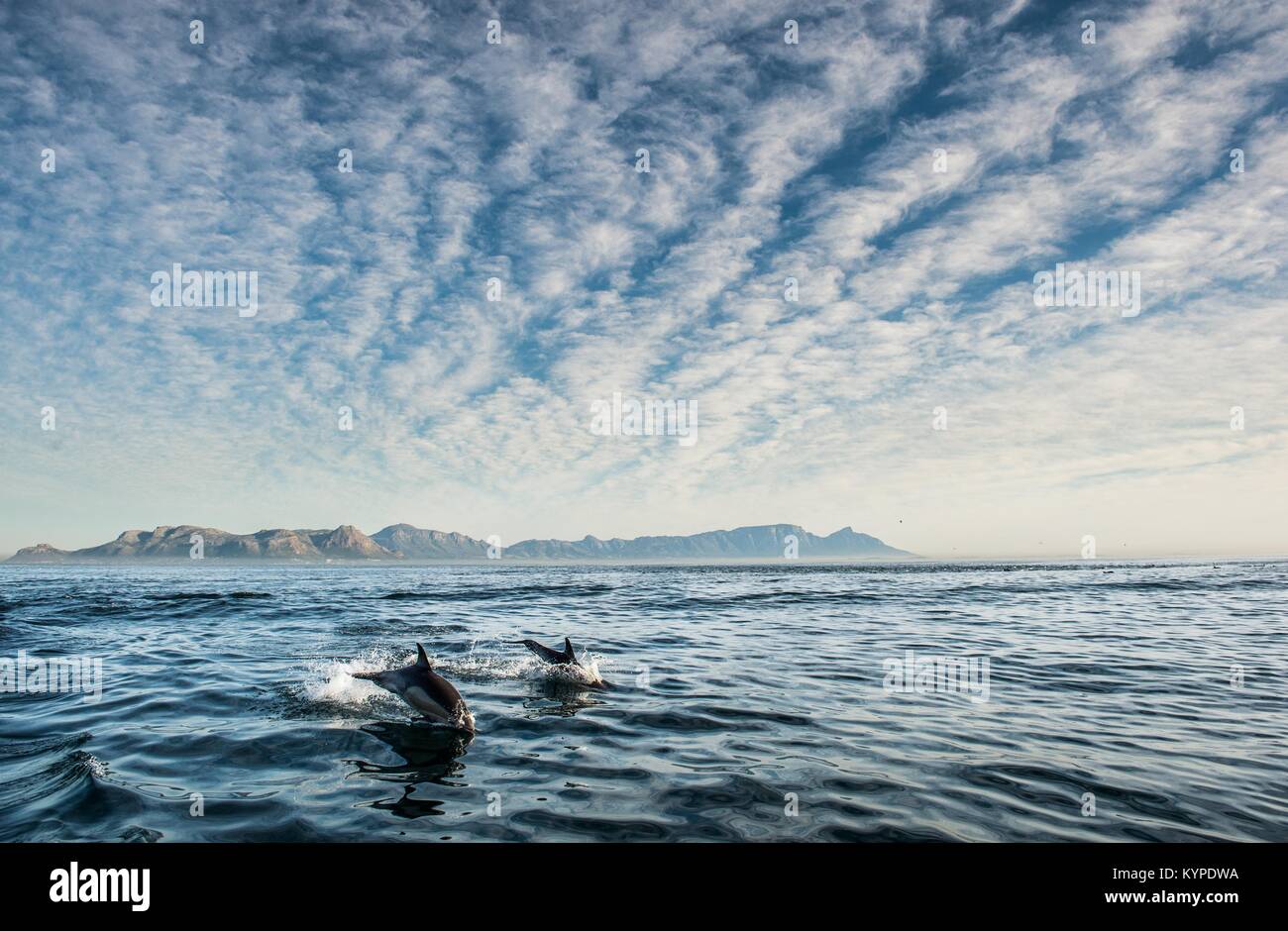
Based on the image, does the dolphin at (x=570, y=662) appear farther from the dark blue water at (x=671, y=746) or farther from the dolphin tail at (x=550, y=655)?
the dark blue water at (x=671, y=746)

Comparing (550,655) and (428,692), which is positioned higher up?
(428,692)

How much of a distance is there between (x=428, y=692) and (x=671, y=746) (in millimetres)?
4143

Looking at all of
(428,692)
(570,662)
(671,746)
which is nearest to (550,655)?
(570,662)

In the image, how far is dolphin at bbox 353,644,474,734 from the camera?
407 inches

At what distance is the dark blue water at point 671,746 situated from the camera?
6.72m

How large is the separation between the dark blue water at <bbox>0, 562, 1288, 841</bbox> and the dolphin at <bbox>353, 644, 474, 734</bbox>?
0.32 m

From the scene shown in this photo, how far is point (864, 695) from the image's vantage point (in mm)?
12516

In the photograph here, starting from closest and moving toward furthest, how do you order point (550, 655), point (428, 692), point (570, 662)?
1. point (428, 692)
2. point (570, 662)
3. point (550, 655)

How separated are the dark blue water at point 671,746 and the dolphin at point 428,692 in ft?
1.04

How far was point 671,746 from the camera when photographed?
9.39 meters

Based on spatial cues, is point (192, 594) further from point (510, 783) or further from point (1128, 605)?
point (1128, 605)

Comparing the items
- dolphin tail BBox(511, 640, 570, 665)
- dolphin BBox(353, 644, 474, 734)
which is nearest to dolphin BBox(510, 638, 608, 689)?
dolphin tail BBox(511, 640, 570, 665)

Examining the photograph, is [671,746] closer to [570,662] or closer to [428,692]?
[428,692]

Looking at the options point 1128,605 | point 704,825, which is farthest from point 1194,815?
point 1128,605
